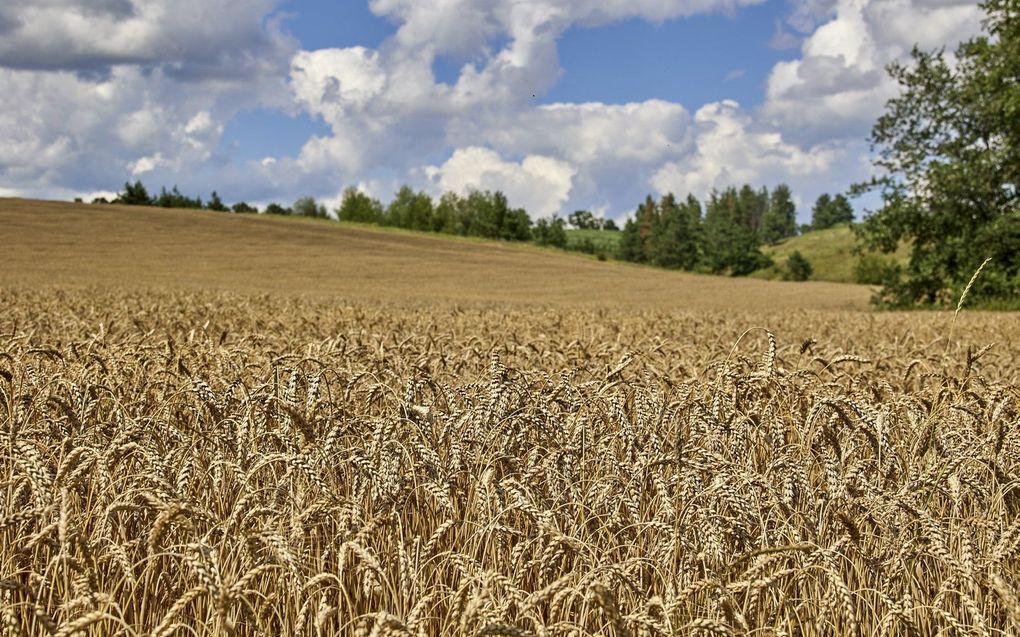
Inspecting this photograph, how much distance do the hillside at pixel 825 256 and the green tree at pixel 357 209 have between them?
5376 cm

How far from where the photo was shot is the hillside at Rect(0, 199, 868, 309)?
121 feet

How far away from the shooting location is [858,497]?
325 centimetres

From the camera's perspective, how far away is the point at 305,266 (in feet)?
155

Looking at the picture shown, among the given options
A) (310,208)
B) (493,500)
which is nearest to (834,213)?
(310,208)

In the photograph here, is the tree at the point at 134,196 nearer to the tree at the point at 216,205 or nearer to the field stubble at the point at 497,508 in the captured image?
the tree at the point at 216,205

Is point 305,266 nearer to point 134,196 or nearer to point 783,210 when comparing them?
point 134,196

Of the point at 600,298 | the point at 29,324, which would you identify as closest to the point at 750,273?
the point at 600,298

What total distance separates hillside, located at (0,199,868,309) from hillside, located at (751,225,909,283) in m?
39.0

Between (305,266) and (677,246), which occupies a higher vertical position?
(677,246)

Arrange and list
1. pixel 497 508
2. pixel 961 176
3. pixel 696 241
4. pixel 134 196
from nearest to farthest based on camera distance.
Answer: pixel 497 508 < pixel 961 176 < pixel 134 196 < pixel 696 241

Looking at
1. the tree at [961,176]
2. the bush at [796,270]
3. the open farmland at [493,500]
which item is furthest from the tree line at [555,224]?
the open farmland at [493,500]

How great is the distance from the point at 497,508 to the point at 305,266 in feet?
150

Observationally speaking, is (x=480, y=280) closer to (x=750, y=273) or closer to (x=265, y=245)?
(x=265, y=245)

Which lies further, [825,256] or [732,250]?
[825,256]
